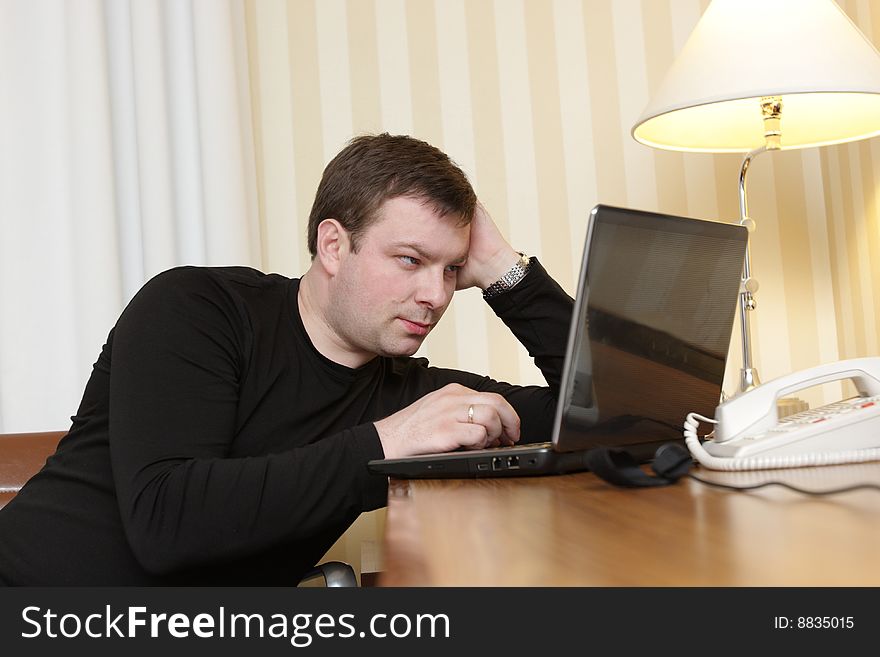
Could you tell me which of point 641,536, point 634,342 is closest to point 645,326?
point 634,342

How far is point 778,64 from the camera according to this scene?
5.49 ft

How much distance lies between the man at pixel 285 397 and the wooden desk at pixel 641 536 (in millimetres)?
228

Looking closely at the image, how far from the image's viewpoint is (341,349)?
1472 millimetres

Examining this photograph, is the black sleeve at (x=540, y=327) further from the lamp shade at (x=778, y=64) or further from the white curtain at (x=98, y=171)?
the white curtain at (x=98, y=171)

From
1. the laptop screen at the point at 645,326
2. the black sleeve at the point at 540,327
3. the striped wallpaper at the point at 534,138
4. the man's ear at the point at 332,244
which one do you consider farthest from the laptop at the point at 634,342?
the striped wallpaper at the point at 534,138

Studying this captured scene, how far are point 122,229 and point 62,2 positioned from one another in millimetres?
547

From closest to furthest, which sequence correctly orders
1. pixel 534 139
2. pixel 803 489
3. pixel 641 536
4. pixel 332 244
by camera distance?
1. pixel 641 536
2. pixel 803 489
3. pixel 332 244
4. pixel 534 139

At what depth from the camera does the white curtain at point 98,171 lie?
2141 millimetres

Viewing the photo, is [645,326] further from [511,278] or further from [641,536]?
[511,278]

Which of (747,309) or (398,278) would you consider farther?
(747,309)

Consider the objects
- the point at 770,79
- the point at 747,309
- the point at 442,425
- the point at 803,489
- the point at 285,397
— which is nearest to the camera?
the point at 803,489

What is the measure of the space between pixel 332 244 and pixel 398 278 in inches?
6.0
